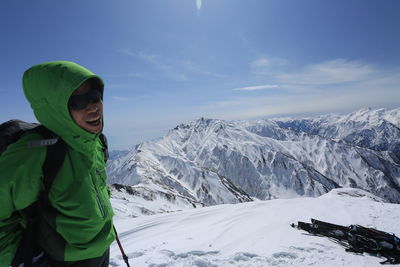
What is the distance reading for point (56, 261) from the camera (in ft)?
8.50

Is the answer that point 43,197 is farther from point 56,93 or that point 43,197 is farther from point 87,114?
point 56,93

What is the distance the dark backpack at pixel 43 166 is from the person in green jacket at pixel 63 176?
5 cm

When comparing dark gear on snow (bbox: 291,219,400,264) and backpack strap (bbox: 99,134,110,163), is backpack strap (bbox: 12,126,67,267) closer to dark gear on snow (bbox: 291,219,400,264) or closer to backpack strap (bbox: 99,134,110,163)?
backpack strap (bbox: 99,134,110,163)

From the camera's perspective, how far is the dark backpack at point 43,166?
2291mm

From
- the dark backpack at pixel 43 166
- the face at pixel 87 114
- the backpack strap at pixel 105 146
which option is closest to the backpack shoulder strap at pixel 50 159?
the dark backpack at pixel 43 166

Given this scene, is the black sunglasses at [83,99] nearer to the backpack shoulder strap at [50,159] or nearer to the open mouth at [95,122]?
the open mouth at [95,122]

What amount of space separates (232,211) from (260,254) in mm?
5387

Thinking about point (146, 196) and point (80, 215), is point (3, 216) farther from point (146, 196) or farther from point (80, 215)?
point (146, 196)

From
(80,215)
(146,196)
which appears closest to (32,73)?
(80,215)

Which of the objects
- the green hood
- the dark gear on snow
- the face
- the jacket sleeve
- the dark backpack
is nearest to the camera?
the jacket sleeve

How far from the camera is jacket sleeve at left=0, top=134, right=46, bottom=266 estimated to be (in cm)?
208

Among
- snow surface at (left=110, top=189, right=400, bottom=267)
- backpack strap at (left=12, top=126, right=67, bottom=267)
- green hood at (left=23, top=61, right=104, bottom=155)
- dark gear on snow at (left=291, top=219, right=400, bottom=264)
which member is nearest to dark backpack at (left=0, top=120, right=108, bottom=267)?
backpack strap at (left=12, top=126, right=67, bottom=267)

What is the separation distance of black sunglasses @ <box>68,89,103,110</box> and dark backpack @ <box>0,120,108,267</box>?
1.28ft

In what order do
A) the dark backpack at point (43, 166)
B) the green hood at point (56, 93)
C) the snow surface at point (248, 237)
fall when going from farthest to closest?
the snow surface at point (248, 237)
the green hood at point (56, 93)
the dark backpack at point (43, 166)
